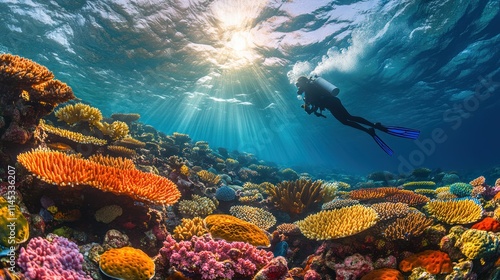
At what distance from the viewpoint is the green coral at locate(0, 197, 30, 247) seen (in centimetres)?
258

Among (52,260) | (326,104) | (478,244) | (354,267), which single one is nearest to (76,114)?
(52,260)

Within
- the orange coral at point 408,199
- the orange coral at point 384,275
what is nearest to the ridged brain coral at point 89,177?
the orange coral at point 384,275

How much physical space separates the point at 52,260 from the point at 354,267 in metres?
4.14

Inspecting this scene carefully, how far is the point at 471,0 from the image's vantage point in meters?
14.4

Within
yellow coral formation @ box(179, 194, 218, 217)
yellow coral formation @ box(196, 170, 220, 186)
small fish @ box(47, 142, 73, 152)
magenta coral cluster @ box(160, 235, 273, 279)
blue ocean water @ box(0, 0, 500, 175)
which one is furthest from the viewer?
blue ocean water @ box(0, 0, 500, 175)

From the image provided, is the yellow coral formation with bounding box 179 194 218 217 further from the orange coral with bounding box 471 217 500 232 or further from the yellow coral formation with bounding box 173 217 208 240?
the orange coral with bounding box 471 217 500 232

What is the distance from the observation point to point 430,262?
3.84 m

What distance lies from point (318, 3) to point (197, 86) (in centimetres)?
1920

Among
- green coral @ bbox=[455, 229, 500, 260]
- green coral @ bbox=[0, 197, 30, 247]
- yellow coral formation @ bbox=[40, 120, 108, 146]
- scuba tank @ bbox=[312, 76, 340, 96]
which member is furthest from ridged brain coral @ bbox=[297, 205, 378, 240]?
yellow coral formation @ bbox=[40, 120, 108, 146]

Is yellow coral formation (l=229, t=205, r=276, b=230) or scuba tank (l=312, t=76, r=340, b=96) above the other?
scuba tank (l=312, t=76, r=340, b=96)

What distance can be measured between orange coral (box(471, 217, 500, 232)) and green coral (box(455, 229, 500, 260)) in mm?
440

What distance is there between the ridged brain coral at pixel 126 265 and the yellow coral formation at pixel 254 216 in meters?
3.79

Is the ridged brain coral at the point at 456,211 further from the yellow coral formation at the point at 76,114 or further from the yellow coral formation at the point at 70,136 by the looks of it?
the yellow coral formation at the point at 76,114

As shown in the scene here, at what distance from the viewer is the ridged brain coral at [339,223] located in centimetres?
429
